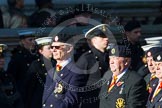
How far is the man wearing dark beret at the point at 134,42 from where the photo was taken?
16.2 metres

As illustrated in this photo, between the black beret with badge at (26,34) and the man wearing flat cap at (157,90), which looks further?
the black beret with badge at (26,34)

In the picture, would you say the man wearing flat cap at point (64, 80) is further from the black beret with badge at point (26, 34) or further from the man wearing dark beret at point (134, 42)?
the black beret with badge at point (26, 34)

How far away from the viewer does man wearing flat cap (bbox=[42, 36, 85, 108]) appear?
48.5 ft

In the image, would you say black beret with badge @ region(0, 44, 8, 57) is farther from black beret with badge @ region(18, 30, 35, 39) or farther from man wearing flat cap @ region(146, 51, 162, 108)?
man wearing flat cap @ region(146, 51, 162, 108)

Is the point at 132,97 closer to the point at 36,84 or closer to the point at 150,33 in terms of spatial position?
the point at 36,84

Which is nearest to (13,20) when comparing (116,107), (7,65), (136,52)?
(7,65)

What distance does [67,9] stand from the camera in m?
19.1

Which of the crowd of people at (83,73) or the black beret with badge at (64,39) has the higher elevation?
the black beret with badge at (64,39)

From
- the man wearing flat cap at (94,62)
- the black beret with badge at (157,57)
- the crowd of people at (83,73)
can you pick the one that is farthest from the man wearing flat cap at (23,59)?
the black beret with badge at (157,57)

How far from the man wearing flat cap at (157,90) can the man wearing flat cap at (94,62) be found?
799 millimetres

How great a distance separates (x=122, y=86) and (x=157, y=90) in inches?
17.8

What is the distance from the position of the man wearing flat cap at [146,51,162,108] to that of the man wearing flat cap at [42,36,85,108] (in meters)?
0.95

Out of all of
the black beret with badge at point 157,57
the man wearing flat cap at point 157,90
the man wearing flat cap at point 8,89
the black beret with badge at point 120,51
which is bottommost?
the man wearing flat cap at point 8,89

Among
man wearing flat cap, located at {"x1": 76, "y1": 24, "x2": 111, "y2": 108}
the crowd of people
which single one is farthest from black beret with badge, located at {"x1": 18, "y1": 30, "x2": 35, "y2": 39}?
man wearing flat cap, located at {"x1": 76, "y1": 24, "x2": 111, "y2": 108}
